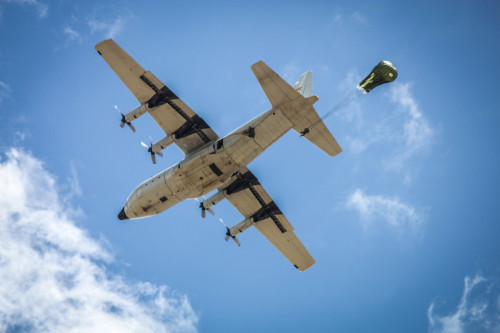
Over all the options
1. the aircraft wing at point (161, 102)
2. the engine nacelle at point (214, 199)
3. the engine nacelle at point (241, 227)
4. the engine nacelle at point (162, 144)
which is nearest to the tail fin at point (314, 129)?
the aircraft wing at point (161, 102)

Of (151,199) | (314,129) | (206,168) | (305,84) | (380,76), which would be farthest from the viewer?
(305,84)

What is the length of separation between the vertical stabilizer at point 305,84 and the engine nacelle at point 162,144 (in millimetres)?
8927

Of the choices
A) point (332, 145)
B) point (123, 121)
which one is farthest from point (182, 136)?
point (332, 145)

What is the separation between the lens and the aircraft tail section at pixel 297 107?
22281 mm

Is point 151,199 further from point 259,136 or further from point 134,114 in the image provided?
point 259,136

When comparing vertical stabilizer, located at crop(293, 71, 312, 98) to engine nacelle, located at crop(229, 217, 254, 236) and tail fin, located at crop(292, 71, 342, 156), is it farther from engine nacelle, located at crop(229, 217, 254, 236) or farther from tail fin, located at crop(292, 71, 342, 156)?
engine nacelle, located at crop(229, 217, 254, 236)

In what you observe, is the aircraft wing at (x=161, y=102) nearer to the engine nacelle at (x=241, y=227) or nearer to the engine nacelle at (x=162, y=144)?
the engine nacelle at (x=162, y=144)

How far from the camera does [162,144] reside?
25.6 meters

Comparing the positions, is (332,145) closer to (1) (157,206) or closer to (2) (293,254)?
(2) (293,254)

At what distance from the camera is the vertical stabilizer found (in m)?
26.3

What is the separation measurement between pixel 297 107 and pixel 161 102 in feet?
27.8

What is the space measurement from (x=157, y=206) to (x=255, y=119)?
920 cm

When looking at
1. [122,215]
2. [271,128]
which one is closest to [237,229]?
[122,215]

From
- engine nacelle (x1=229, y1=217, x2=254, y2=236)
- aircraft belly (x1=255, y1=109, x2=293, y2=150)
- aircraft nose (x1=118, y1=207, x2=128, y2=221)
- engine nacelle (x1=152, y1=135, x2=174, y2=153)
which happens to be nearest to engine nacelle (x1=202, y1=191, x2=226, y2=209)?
engine nacelle (x1=229, y1=217, x2=254, y2=236)
